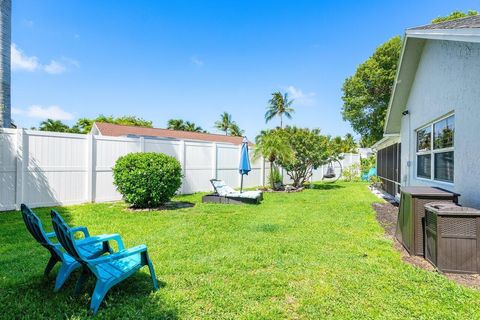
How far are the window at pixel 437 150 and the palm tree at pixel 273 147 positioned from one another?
26.7ft

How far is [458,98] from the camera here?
523cm

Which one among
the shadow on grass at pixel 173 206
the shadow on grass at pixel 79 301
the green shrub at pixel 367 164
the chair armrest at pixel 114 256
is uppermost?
the green shrub at pixel 367 164

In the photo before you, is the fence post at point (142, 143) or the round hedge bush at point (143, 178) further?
the fence post at point (142, 143)

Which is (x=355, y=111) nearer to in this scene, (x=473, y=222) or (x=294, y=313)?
(x=473, y=222)

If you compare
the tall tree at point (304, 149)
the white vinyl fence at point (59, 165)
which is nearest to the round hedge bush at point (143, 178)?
the white vinyl fence at point (59, 165)

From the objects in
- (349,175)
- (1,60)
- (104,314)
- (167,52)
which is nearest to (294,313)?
(104,314)

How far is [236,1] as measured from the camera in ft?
42.5

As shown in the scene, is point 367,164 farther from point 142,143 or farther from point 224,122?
point 224,122

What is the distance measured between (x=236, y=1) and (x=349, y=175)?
1799cm

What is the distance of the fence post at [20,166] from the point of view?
852 cm

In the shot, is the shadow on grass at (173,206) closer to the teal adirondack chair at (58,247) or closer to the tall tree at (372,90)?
the teal adirondack chair at (58,247)

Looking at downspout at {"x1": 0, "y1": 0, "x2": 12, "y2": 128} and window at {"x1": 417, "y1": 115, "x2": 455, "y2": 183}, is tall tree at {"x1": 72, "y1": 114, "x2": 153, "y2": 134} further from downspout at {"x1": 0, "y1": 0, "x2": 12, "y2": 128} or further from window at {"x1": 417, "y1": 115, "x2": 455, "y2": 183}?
window at {"x1": 417, "y1": 115, "x2": 455, "y2": 183}

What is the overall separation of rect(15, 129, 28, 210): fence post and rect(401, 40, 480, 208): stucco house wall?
37.9 feet

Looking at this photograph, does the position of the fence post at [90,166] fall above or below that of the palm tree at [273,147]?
below
